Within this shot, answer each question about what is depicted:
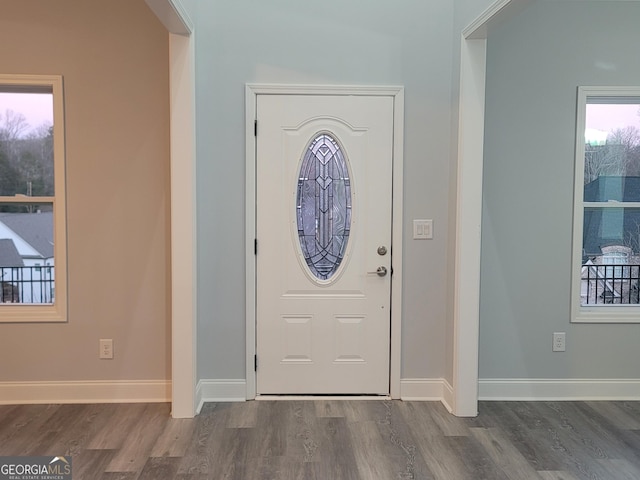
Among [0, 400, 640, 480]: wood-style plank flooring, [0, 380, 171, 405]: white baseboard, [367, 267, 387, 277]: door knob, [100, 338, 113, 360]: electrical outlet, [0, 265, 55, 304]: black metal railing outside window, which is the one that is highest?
[367, 267, 387, 277]: door knob

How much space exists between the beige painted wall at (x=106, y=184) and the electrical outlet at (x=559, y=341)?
2675mm

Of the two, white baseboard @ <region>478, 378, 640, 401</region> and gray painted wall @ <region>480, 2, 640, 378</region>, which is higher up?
gray painted wall @ <region>480, 2, 640, 378</region>

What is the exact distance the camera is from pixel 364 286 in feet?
10.6

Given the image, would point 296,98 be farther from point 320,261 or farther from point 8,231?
point 8,231

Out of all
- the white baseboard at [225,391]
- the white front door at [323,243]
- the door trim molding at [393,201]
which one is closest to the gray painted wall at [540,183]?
the door trim molding at [393,201]

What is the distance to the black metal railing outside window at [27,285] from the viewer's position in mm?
3238

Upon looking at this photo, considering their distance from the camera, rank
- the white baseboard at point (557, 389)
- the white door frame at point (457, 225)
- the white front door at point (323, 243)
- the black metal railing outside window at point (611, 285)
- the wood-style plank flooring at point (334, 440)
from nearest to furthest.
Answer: the wood-style plank flooring at point (334, 440) < the white door frame at point (457, 225) < the white front door at point (323, 243) < the white baseboard at point (557, 389) < the black metal railing outside window at point (611, 285)

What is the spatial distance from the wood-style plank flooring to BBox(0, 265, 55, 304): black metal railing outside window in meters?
0.71

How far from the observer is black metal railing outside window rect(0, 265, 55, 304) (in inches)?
127

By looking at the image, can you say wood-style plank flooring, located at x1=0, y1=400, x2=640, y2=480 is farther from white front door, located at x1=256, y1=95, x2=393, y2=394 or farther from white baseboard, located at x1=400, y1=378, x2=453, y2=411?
white front door, located at x1=256, y1=95, x2=393, y2=394

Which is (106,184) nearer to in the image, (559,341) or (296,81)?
(296,81)

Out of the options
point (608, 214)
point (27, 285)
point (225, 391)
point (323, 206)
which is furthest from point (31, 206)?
point (608, 214)

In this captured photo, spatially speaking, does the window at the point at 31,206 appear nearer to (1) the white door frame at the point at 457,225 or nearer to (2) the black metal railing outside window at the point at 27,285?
(2) the black metal railing outside window at the point at 27,285

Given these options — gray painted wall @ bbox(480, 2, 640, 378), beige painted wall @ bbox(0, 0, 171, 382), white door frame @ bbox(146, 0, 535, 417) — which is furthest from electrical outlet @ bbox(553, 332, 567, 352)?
beige painted wall @ bbox(0, 0, 171, 382)
